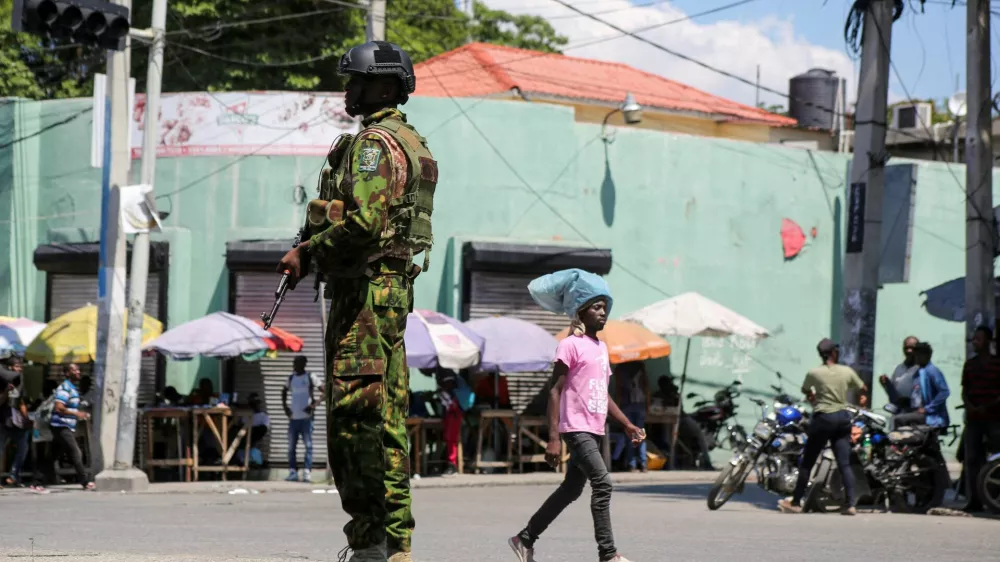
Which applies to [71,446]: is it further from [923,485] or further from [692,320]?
[923,485]

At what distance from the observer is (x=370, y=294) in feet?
20.8

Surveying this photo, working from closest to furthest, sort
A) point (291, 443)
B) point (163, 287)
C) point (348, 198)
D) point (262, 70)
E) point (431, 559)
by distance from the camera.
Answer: point (348, 198)
point (431, 559)
point (291, 443)
point (163, 287)
point (262, 70)

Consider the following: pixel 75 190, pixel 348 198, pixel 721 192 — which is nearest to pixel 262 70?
pixel 75 190

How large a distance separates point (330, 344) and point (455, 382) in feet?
54.4

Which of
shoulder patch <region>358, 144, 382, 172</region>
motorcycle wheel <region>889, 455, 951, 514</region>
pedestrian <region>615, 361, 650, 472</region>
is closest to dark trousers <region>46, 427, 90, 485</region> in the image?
pedestrian <region>615, 361, 650, 472</region>

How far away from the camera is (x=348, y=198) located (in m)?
6.31

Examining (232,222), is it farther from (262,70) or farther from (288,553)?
(288,553)

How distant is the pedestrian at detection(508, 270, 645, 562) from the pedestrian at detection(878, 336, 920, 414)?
906 cm

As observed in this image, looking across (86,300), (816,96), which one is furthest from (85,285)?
(816,96)

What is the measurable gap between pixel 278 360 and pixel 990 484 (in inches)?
476

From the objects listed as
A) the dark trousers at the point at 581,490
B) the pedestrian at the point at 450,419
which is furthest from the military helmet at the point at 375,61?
the pedestrian at the point at 450,419

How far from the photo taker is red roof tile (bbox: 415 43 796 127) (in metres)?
33.6

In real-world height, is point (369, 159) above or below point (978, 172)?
below

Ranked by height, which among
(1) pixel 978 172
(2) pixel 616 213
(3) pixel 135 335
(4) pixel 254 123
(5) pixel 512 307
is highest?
(4) pixel 254 123
